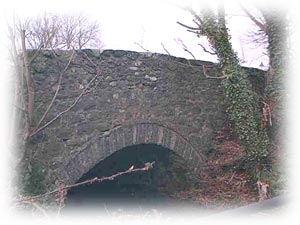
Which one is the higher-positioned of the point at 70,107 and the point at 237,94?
the point at 237,94

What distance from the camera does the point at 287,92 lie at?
6.94m

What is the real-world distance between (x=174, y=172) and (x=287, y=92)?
7.62ft

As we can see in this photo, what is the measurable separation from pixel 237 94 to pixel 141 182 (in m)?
2.29

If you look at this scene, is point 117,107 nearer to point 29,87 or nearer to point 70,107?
point 70,107

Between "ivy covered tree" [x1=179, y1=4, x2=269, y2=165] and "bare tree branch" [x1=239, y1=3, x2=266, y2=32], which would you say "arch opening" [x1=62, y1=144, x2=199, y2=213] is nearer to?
"ivy covered tree" [x1=179, y1=4, x2=269, y2=165]

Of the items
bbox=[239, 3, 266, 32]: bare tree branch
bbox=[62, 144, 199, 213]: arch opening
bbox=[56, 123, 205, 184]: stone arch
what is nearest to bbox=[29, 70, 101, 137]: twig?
bbox=[56, 123, 205, 184]: stone arch

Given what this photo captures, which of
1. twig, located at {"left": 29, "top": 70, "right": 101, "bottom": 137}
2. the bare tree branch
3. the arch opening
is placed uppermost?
the bare tree branch

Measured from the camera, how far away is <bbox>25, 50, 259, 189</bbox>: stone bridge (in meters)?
5.07

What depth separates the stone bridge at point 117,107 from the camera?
199 inches

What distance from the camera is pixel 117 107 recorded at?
19.1 feet

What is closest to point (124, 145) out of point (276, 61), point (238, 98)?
point (238, 98)

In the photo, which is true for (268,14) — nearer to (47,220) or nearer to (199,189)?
(199,189)

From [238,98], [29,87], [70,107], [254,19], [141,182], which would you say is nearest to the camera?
[29,87]

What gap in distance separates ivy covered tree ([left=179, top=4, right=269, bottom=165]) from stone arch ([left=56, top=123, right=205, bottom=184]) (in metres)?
0.86
